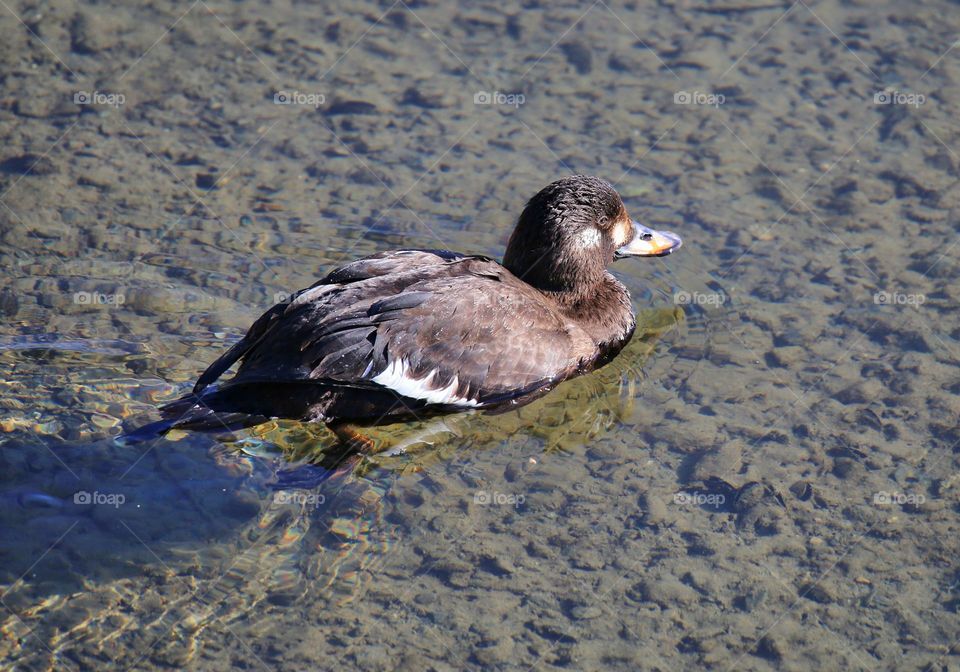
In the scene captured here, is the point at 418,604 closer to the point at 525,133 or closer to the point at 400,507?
the point at 400,507

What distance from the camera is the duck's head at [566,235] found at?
257 inches

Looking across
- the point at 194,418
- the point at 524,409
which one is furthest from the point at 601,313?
the point at 194,418

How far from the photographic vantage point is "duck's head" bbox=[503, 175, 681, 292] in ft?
21.4

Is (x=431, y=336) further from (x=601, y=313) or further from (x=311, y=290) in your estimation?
(x=601, y=313)

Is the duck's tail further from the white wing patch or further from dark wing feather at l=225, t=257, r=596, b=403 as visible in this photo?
the white wing patch

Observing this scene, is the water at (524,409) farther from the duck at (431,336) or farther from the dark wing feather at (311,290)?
the dark wing feather at (311,290)

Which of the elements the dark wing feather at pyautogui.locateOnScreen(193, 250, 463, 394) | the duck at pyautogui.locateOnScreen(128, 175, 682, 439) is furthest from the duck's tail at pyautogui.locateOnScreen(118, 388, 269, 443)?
the dark wing feather at pyautogui.locateOnScreen(193, 250, 463, 394)

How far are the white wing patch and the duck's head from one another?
0.97m

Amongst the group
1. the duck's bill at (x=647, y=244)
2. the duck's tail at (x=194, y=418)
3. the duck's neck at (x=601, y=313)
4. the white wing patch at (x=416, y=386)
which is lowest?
the duck's tail at (x=194, y=418)

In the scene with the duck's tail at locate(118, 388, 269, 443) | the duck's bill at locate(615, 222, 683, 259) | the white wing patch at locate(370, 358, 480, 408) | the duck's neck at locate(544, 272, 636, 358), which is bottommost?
the duck's tail at locate(118, 388, 269, 443)

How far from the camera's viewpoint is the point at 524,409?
6.36 metres

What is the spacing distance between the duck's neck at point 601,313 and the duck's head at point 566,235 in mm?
55

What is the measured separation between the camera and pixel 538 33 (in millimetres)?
9414

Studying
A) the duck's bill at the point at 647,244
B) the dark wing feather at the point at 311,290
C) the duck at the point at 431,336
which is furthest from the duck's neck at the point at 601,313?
the dark wing feather at the point at 311,290
